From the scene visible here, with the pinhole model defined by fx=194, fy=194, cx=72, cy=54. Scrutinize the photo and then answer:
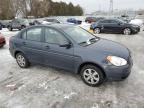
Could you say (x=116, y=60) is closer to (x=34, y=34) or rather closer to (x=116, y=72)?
(x=116, y=72)

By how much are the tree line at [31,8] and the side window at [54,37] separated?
50.1 m

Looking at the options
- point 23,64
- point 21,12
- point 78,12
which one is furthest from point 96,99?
point 78,12

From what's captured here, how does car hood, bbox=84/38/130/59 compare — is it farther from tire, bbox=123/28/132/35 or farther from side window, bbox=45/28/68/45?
tire, bbox=123/28/132/35

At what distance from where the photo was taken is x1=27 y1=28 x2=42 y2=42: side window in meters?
5.86

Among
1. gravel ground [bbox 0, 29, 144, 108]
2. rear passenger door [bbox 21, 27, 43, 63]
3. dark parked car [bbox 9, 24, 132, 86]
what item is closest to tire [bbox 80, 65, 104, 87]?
dark parked car [bbox 9, 24, 132, 86]

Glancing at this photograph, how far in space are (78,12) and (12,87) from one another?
74.2m

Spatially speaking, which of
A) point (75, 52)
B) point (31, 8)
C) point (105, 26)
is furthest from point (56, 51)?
point (31, 8)

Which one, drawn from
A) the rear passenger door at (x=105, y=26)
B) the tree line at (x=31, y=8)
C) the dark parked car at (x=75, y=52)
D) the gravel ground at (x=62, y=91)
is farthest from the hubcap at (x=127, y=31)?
the tree line at (x=31, y=8)

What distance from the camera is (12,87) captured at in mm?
5180

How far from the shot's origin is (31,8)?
2253 inches

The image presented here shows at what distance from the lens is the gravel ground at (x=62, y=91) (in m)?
4.20

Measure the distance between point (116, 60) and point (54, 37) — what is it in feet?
6.18

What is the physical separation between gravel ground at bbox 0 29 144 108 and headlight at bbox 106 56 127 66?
25.9 inches

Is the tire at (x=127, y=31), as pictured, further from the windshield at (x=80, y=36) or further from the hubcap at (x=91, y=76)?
the hubcap at (x=91, y=76)
